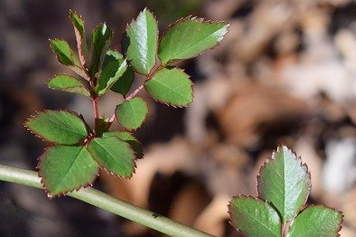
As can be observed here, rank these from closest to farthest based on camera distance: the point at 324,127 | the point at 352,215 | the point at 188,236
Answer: the point at 188,236 → the point at 352,215 → the point at 324,127

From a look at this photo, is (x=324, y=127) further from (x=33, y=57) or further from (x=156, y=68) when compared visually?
(x=156, y=68)

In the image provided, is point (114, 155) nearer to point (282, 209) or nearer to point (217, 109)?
point (282, 209)

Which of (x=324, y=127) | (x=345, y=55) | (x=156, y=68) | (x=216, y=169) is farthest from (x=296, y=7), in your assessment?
(x=156, y=68)

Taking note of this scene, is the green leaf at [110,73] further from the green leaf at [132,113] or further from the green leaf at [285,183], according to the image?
the green leaf at [285,183]

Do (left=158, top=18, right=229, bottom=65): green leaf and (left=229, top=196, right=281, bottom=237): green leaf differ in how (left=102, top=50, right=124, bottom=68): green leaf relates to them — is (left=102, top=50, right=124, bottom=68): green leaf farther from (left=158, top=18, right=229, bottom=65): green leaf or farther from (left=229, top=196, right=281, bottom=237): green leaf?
(left=229, top=196, right=281, bottom=237): green leaf

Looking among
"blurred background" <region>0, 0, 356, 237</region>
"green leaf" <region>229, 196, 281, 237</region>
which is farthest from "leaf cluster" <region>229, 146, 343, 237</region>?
"blurred background" <region>0, 0, 356, 237</region>

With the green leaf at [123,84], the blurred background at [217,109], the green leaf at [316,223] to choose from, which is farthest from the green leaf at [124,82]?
the blurred background at [217,109]

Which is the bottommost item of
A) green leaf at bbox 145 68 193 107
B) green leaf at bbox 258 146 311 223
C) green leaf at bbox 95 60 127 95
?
green leaf at bbox 95 60 127 95
